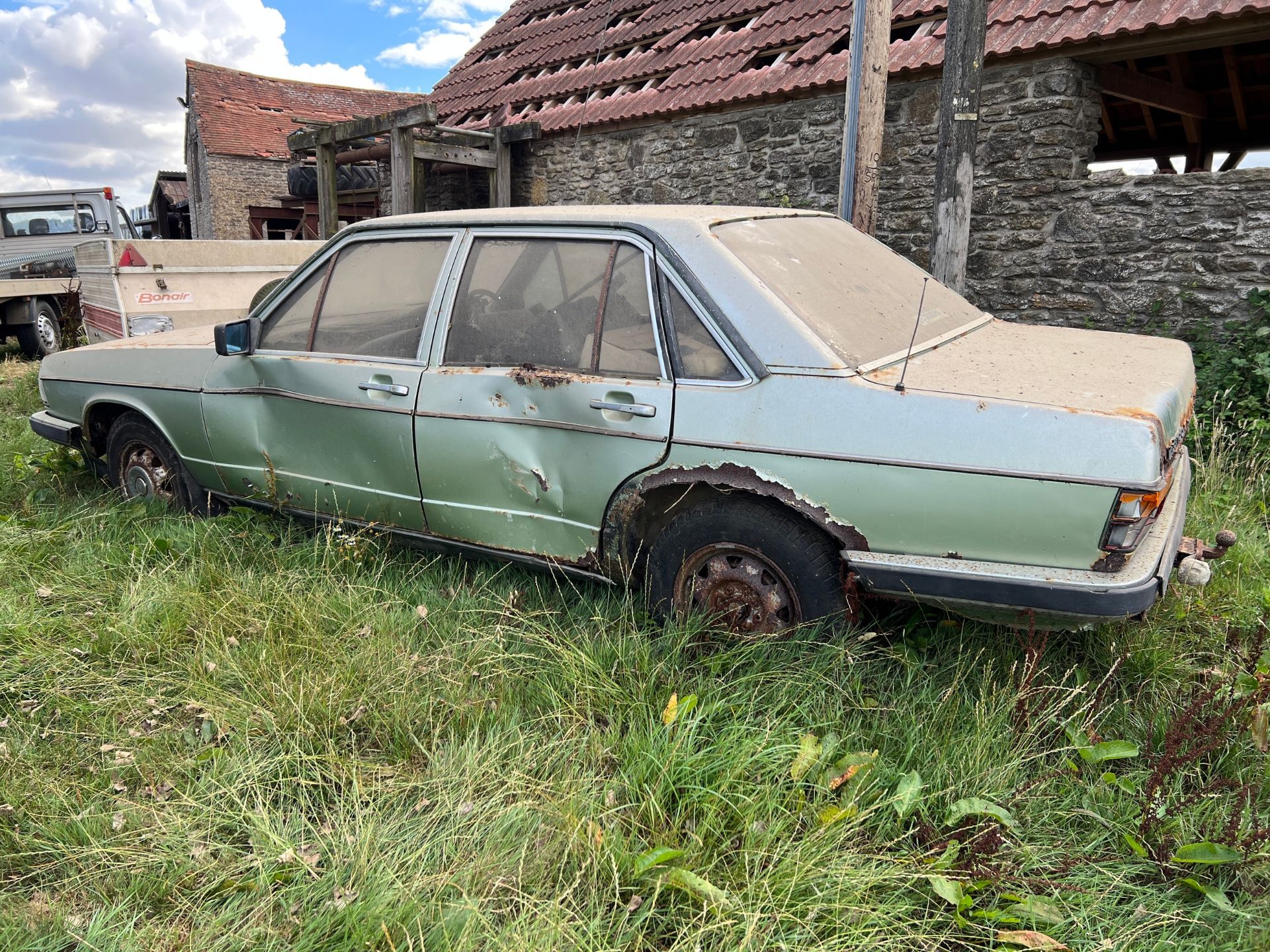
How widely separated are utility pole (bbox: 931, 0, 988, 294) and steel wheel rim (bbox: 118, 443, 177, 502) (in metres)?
4.33

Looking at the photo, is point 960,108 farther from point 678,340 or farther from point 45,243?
point 45,243

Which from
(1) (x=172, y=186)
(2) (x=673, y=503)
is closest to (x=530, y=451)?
(2) (x=673, y=503)

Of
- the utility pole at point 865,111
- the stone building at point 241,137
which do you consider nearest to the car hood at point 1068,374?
the utility pole at point 865,111

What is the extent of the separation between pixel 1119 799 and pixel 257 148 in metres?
29.1

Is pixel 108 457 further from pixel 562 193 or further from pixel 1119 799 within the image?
pixel 562 193

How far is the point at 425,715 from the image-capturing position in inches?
110

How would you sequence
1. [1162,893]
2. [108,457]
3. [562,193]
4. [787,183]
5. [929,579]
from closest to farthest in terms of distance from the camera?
[1162,893] < [929,579] < [108,457] < [787,183] < [562,193]

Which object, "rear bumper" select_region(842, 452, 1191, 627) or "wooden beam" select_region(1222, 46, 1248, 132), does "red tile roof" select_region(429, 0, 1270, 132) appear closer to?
"wooden beam" select_region(1222, 46, 1248, 132)

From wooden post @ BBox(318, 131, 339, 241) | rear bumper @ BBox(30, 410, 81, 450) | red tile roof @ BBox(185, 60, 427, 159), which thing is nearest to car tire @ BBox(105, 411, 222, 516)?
rear bumper @ BBox(30, 410, 81, 450)

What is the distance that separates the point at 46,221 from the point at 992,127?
13.7 m

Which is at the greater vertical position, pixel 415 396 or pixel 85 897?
pixel 415 396

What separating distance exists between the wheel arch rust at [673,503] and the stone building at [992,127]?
4654 mm

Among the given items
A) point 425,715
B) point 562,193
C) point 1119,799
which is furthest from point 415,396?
point 562,193

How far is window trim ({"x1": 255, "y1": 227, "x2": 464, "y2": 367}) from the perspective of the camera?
3.54 m
